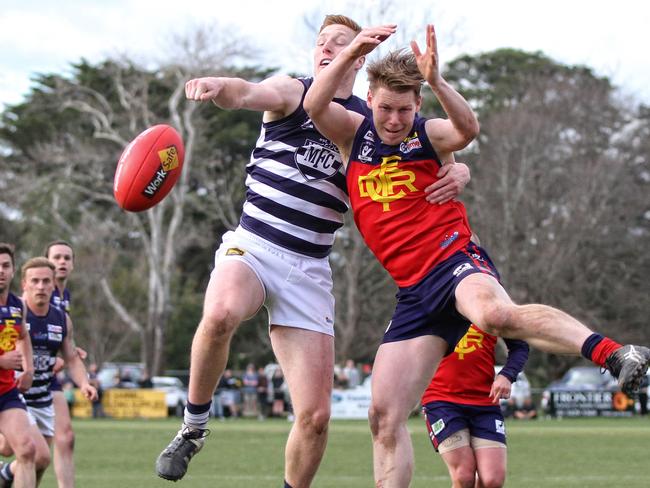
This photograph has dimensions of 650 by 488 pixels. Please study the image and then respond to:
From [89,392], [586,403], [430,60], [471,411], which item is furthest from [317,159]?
[586,403]

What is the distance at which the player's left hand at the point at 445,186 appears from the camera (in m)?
6.63

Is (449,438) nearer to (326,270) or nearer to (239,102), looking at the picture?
(326,270)

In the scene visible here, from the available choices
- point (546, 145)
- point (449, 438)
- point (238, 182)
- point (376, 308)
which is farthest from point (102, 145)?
point (449, 438)

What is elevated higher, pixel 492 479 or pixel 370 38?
pixel 370 38

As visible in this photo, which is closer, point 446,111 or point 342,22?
point 446,111

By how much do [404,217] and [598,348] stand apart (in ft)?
4.74

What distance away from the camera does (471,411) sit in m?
8.20

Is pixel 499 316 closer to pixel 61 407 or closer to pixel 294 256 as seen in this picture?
pixel 294 256

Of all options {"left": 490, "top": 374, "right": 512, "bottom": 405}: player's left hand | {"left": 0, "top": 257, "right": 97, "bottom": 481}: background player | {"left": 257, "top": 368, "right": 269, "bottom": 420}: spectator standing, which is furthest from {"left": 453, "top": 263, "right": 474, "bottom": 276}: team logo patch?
{"left": 257, "top": 368, "right": 269, "bottom": 420}: spectator standing

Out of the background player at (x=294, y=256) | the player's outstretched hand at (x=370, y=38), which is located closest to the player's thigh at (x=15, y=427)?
the background player at (x=294, y=256)

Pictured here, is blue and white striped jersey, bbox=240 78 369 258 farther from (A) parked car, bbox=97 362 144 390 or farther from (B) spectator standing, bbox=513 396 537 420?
(A) parked car, bbox=97 362 144 390

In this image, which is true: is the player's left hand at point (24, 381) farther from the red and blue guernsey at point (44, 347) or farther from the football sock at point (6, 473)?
the red and blue guernsey at point (44, 347)

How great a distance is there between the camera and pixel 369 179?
6691 mm

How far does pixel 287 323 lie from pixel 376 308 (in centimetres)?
3414
